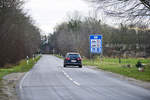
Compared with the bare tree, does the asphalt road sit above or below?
below

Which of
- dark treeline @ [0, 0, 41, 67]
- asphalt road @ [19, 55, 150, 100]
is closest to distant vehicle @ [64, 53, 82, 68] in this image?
dark treeline @ [0, 0, 41, 67]

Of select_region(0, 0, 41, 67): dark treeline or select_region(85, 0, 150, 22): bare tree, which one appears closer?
select_region(85, 0, 150, 22): bare tree

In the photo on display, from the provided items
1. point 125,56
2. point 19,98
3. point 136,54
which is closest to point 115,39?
point 136,54

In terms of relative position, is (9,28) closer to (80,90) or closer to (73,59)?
(73,59)

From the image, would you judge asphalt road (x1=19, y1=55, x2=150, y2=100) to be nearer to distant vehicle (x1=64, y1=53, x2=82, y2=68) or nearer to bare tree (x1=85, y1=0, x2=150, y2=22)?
bare tree (x1=85, y1=0, x2=150, y2=22)

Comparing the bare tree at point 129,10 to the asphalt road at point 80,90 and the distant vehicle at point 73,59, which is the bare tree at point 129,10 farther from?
the distant vehicle at point 73,59

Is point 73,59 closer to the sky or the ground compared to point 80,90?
closer to the sky

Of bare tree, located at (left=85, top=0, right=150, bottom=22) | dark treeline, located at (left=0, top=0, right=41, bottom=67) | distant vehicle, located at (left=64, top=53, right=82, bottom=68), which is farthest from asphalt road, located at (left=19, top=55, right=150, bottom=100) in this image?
dark treeline, located at (left=0, top=0, right=41, bottom=67)

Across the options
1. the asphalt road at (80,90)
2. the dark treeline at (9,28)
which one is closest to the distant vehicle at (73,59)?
the dark treeline at (9,28)

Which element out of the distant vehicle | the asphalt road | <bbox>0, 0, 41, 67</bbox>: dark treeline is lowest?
the asphalt road

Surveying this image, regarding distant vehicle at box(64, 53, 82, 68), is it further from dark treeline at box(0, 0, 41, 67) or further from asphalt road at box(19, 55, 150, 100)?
asphalt road at box(19, 55, 150, 100)

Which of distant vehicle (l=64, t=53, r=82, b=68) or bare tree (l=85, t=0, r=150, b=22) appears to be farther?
distant vehicle (l=64, t=53, r=82, b=68)

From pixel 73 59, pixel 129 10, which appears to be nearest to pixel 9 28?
pixel 73 59

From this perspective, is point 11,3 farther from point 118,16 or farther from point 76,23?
point 76,23
